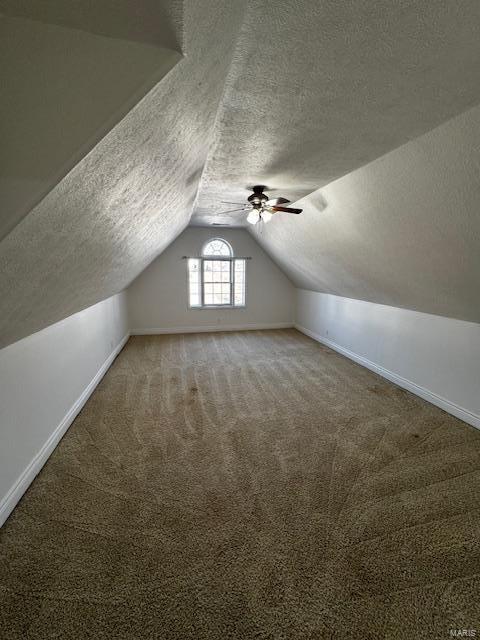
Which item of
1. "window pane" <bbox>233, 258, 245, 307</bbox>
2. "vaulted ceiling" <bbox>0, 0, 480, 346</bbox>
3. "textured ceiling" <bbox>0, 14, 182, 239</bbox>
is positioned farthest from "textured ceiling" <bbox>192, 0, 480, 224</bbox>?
"window pane" <bbox>233, 258, 245, 307</bbox>

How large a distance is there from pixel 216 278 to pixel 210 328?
1146 mm

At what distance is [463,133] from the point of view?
1484 mm

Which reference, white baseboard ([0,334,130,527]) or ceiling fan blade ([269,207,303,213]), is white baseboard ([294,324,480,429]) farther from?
white baseboard ([0,334,130,527])

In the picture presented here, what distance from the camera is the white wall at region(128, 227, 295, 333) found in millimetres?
6141

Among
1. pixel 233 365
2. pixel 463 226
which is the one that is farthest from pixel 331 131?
pixel 233 365

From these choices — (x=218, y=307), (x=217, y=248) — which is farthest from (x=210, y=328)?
(x=217, y=248)

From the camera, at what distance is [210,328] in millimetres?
6547

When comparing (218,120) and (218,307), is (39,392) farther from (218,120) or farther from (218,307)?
(218,307)

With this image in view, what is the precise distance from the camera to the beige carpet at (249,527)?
129 centimetres

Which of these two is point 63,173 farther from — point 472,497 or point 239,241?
point 239,241

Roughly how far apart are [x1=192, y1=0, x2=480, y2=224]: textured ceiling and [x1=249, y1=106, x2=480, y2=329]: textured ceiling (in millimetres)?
165

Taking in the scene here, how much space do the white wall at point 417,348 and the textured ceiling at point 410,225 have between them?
0.62 feet

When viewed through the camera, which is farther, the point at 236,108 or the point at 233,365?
the point at 233,365

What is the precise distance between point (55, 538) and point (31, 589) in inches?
10.5
